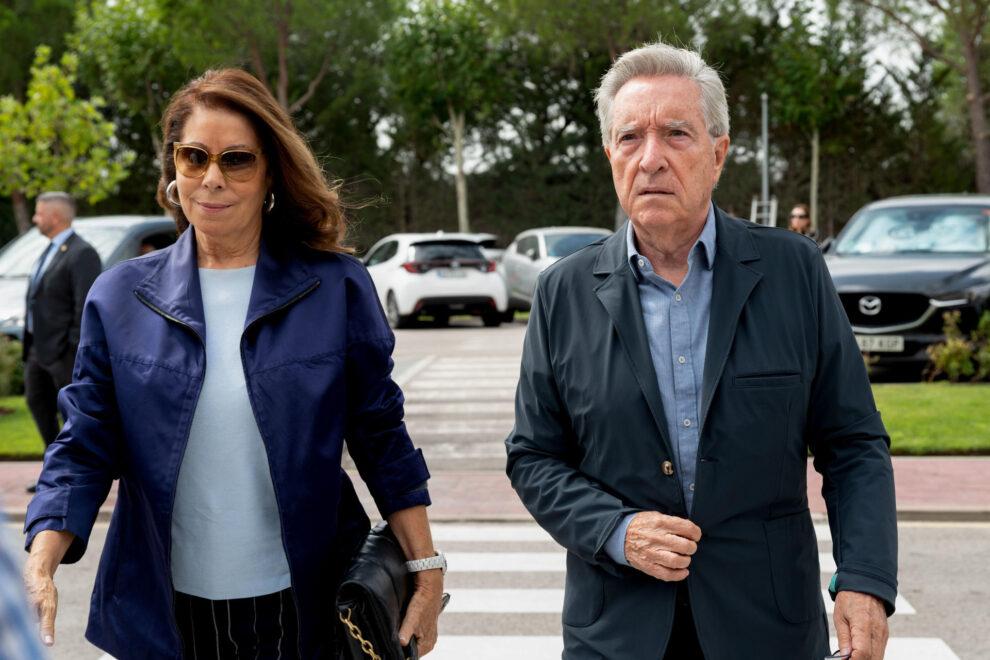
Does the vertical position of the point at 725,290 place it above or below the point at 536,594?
above

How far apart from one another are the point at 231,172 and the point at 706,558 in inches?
49.1

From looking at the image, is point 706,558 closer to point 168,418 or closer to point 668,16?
point 168,418

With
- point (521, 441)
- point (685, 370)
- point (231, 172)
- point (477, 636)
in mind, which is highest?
point (231, 172)

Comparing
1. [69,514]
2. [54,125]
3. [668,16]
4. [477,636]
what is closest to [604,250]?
[69,514]

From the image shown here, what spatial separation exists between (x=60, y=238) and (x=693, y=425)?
702 cm

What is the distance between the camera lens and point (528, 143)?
3903cm

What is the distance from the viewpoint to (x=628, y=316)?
232cm

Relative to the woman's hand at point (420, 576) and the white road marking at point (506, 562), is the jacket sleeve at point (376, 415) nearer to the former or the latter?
the woman's hand at point (420, 576)

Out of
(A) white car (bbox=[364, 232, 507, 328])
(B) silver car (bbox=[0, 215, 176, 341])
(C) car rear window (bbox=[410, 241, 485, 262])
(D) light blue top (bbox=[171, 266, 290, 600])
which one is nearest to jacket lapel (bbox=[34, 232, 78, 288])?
(B) silver car (bbox=[0, 215, 176, 341])

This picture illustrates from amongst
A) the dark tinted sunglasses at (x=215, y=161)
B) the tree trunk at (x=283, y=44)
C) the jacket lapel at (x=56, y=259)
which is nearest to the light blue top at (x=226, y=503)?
the dark tinted sunglasses at (x=215, y=161)

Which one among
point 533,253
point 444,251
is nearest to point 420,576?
point 444,251

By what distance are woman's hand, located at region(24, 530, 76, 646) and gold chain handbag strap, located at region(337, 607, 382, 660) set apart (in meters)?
0.53

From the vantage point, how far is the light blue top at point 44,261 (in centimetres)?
826

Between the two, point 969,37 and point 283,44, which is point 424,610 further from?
point 283,44
